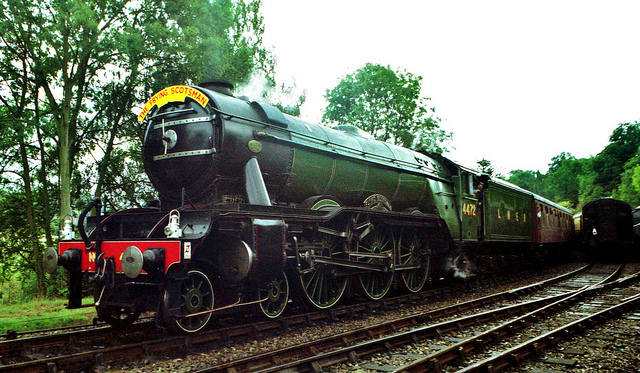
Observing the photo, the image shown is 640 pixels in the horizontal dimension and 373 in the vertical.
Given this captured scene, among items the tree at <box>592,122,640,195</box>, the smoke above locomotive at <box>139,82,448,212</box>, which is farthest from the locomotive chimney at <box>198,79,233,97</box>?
the tree at <box>592,122,640,195</box>

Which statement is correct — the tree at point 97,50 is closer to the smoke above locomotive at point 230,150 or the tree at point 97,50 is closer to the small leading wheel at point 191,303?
the smoke above locomotive at point 230,150

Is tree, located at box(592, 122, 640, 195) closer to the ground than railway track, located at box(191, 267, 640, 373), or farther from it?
farther from it

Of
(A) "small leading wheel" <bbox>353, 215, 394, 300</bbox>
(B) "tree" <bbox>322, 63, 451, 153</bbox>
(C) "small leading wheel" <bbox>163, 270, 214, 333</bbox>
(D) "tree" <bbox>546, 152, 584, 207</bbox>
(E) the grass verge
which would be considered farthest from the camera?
(D) "tree" <bbox>546, 152, 584, 207</bbox>

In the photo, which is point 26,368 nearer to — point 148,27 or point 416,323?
point 416,323

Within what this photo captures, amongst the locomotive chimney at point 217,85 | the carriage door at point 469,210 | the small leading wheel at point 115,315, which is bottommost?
the small leading wheel at point 115,315

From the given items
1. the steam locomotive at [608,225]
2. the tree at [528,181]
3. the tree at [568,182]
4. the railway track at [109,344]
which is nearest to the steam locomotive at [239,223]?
the railway track at [109,344]

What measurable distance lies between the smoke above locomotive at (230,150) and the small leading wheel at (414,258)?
1929 millimetres

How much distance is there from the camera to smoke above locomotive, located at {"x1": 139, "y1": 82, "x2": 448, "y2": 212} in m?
5.82

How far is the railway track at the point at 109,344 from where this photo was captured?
4395 mm

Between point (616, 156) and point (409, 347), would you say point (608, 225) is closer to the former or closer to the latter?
point (409, 347)

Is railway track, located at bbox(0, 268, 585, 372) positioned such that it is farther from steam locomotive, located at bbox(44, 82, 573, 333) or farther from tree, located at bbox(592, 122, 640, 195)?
tree, located at bbox(592, 122, 640, 195)

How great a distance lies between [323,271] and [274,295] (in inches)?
41.8

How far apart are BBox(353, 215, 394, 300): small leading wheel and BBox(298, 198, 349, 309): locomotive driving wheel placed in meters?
0.41

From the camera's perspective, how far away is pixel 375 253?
7.98 m
